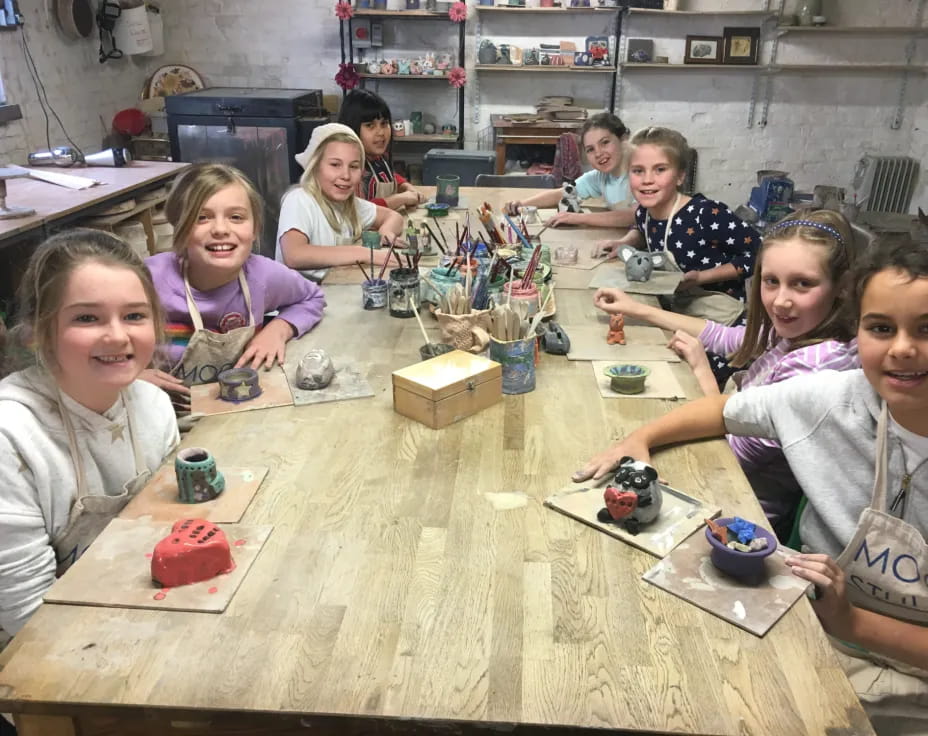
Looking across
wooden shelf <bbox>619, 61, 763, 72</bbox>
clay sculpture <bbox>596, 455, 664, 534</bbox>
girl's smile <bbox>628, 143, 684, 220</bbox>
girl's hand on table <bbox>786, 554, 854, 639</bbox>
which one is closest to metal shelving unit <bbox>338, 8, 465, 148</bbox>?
wooden shelf <bbox>619, 61, 763, 72</bbox>

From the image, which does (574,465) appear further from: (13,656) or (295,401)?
(13,656)

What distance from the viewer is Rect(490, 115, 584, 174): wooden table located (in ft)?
20.0

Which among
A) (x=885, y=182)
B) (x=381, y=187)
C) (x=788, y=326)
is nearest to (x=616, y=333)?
(x=788, y=326)

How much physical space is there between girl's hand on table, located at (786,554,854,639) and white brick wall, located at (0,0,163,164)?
5096 millimetres

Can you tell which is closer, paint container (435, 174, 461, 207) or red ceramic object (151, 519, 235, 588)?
red ceramic object (151, 519, 235, 588)

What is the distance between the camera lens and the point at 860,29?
595cm

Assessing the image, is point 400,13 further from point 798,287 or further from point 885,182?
point 798,287

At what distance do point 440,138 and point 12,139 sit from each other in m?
3.04

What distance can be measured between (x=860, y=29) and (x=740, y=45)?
89cm

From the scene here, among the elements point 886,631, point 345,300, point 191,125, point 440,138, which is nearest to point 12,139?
point 191,125

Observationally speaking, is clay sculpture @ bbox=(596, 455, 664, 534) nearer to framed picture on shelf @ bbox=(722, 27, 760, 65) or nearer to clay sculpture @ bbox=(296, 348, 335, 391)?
clay sculpture @ bbox=(296, 348, 335, 391)

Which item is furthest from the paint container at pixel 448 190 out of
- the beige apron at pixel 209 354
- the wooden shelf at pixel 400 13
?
the wooden shelf at pixel 400 13

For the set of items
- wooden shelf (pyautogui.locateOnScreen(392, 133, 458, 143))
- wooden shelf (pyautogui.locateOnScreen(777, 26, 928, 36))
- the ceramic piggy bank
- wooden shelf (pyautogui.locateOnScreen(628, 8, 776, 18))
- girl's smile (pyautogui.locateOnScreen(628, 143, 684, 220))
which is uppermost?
wooden shelf (pyautogui.locateOnScreen(628, 8, 776, 18))

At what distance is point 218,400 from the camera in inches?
69.4
